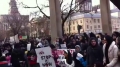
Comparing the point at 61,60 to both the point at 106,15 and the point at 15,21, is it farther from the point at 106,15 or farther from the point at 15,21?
the point at 15,21

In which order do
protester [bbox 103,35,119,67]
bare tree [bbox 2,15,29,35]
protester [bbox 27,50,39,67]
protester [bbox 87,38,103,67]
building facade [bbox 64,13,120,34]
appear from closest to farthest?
protester [bbox 103,35,119,67] < protester [bbox 87,38,103,67] < protester [bbox 27,50,39,67] < bare tree [bbox 2,15,29,35] < building facade [bbox 64,13,120,34]

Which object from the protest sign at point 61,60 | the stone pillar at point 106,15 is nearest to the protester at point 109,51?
the protest sign at point 61,60

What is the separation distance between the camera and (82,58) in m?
9.09

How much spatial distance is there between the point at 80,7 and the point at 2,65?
3006cm

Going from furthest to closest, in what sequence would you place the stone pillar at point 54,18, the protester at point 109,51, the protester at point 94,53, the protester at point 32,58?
1. the stone pillar at point 54,18
2. the protester at point 32,58
3. the protester at point 94,53
4. the protester at point 109,51

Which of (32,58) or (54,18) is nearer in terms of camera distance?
(32,58)

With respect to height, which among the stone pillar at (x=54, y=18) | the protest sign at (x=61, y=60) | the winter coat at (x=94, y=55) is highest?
the stone pillar at (x=54, y=18)

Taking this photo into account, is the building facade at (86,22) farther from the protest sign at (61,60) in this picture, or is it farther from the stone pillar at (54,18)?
the protest sign at (61,60)

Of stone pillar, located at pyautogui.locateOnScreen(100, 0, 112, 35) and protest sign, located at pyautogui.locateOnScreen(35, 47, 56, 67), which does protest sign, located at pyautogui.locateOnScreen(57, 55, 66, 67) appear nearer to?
protest sign, located at pyautogui.locateOnScreen(35, 47, 56, 67)

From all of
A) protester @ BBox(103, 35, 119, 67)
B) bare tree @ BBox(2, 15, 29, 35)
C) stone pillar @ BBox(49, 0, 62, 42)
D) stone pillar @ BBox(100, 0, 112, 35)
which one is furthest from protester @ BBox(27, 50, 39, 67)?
bare tree @ BBox(2, 15, 29, 35)

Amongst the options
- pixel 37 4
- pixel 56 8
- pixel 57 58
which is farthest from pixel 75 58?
pixel 37 4

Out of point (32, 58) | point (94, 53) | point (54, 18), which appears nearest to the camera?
point (94, 53)

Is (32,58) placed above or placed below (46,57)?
below

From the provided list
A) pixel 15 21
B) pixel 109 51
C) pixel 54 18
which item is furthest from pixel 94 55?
pixel 15 21
